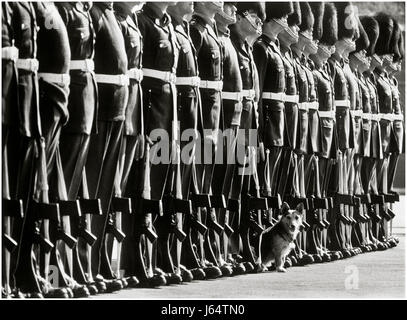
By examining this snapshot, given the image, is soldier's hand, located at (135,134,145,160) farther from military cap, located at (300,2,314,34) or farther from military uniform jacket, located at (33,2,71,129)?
military cap, located at (300,2,314,34)

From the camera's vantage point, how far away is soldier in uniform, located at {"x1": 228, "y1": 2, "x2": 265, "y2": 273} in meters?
14.5

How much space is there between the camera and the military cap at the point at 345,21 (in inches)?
680

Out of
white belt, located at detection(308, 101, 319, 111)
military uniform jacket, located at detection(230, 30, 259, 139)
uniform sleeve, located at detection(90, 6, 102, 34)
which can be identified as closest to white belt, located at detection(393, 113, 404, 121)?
white belt, located at detection(308, 101, 319, 111)

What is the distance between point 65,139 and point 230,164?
2.78 m

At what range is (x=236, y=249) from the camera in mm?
14734

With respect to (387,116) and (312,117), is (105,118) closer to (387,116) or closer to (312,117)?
(312,117)

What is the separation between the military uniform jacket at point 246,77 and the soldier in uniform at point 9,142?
3.80 m

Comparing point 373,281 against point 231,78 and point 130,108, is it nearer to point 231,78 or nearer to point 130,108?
point 231,78

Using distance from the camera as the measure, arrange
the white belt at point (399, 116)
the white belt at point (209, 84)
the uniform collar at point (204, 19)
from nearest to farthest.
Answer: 1. the white belt at point (209, 84)
2. the uniform collar at point (204, 19)
3. the white belt at point (399, 116)

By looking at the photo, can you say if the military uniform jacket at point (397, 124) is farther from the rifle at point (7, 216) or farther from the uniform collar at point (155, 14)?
A: the rifle at point (7, 216)

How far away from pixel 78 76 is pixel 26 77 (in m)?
0.79

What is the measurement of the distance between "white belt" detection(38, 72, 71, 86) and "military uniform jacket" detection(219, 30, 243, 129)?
3.00m

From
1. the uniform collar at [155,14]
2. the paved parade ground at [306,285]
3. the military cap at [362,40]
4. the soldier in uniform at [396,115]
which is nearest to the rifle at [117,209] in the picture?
the paved parade ground at [306,285]

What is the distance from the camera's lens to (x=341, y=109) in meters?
17.4
